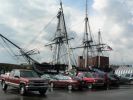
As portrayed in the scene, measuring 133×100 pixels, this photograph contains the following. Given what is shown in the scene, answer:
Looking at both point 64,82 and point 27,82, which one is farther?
point 64,82

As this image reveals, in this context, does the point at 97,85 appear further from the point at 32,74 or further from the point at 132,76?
the point at 132,76

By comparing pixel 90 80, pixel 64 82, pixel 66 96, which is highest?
pixel 90 80

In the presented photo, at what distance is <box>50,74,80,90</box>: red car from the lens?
31438 millimetres

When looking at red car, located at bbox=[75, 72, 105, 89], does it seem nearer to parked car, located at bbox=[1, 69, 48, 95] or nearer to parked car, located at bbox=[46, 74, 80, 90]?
parked car, located at bbox=[46, 74, 80, 90]

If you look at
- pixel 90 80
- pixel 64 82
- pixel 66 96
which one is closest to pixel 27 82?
pixel 66 96

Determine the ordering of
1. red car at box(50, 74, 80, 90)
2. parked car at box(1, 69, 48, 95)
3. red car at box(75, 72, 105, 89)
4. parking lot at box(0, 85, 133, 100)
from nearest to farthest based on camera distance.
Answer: parking lot at box(0, 85, 133, 100)
parked car at box(1, 69, 48, 95)
red car at box(50, 74, 80, 90)
red car at box(75, 72, 105, 89)

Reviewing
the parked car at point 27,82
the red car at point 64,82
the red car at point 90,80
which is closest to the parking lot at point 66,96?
the parked car at point 27,82

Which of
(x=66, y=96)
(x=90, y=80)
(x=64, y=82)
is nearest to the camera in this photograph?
(x=66, y=96)

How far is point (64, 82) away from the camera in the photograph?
32.3 metres

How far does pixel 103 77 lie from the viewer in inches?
1502

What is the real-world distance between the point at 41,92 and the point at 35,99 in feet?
12.5

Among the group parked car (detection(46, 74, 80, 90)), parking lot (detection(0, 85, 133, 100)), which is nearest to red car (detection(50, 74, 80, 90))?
parked car (detection(46, 74, 80, 90))

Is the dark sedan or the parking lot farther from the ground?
the dark sedan

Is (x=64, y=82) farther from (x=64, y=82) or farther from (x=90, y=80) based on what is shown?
(x=90, y=80)
